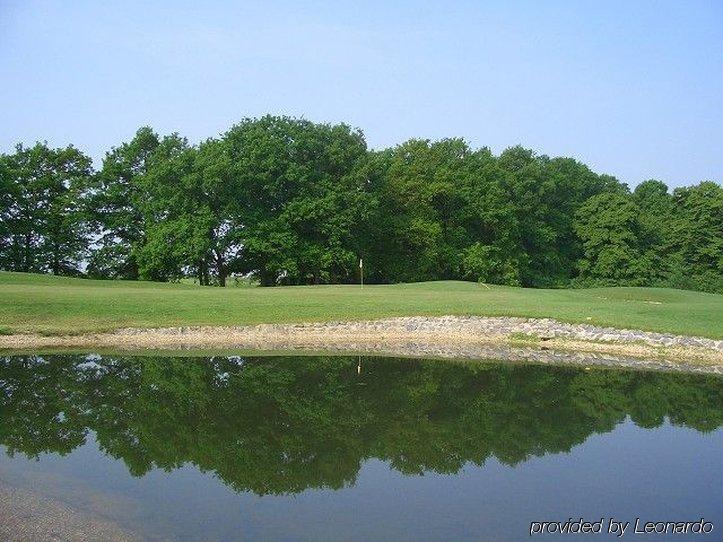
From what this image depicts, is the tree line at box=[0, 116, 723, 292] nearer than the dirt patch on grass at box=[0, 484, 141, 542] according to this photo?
No

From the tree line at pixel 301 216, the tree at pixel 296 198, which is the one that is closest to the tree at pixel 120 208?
the tree line at pixel 301 216

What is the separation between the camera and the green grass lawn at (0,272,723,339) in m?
25.1

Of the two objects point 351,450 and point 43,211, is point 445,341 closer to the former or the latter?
point 351,450

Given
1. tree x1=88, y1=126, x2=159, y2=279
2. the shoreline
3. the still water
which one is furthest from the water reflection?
tree x1=88, y1=126, x2=159, y2=279

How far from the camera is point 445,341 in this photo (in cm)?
2683

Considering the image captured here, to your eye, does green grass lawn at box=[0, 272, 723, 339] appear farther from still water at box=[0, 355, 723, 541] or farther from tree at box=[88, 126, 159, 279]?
tree at box=[88, 126, 159, 279]

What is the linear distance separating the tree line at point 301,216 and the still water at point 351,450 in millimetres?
29232

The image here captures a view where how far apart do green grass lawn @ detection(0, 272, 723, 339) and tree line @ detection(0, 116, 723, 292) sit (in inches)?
627

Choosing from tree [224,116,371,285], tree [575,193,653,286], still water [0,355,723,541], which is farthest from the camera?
tree [575,193,653,286]

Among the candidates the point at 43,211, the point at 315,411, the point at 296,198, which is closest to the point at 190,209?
the point at 296,198

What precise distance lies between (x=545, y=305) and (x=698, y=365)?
29.0ft

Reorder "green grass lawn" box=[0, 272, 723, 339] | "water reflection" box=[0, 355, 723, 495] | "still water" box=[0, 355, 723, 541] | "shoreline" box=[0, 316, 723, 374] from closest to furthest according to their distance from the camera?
1. "still water" box=[0, 355, 723, 541]
2. "water reflection" box=[0, 355, 723, 495]
3. "shoreline" box=[0, 316, 723, 374]
4. "green grass lawn" box=[0, 272, 723, 339]

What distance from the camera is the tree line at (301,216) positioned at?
159ft

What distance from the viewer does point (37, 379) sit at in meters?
17.7
